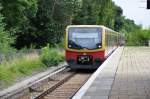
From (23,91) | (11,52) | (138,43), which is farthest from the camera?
(138,43)

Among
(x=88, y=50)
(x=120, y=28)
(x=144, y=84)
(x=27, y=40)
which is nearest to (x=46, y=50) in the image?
(x=88, y=50)

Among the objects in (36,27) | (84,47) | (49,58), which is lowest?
(49,58)

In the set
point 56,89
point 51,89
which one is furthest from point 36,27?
point 51,89

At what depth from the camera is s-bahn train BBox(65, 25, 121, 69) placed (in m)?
31.5

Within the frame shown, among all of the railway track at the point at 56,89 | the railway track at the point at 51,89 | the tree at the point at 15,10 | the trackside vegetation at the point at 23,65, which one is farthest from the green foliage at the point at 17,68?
the tree at the point at 15,10

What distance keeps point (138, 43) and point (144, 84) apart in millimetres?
96008

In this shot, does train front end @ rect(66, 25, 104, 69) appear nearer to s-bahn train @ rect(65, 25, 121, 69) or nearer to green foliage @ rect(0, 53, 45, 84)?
s-bahn train @ rect(65, 25, 121, 69)

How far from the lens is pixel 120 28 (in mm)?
152625

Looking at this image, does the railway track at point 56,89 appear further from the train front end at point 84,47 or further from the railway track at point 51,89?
the train front end at point 84,47

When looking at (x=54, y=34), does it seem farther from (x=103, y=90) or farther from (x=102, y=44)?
(x=103, y=90)

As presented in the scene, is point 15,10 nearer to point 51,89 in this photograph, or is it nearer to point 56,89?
point 56,89

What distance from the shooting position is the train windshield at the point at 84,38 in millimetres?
31750

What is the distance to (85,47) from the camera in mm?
31672

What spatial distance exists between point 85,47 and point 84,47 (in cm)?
6
